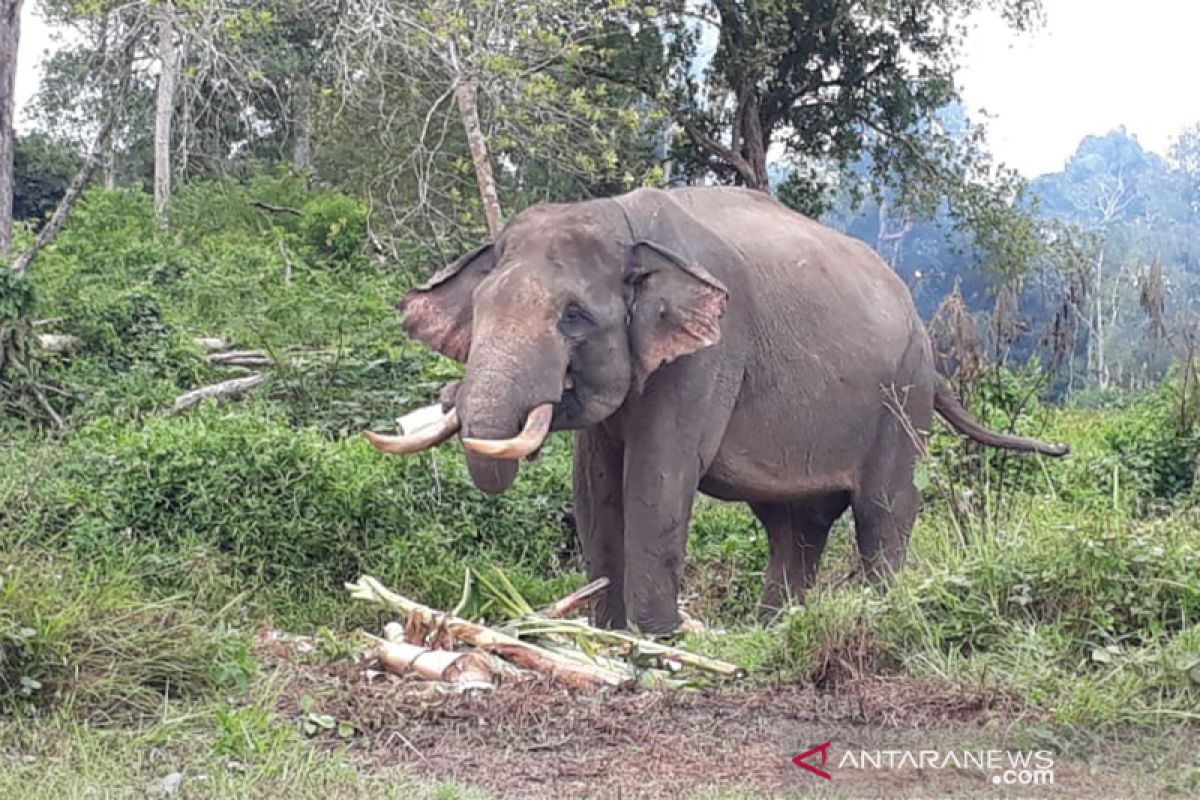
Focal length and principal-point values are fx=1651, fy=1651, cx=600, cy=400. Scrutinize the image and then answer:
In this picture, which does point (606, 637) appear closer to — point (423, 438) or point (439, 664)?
point (439, 664)

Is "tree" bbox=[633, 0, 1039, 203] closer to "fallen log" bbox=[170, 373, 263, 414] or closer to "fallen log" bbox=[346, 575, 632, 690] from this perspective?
"fallen log" bbox=[170, 373, 263, 414]

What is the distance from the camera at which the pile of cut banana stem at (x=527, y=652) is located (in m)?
6.11

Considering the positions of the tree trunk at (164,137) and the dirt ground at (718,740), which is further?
the tree trunk at (164,137)

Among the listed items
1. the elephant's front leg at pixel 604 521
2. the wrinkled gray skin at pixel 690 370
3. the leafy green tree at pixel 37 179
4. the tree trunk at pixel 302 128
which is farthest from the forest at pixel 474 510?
the leafy green tree at pixel 37 179

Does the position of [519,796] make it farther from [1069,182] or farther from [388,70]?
[1069,182]

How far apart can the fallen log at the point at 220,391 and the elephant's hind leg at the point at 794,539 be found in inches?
169

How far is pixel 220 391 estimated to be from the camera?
38.5 feet

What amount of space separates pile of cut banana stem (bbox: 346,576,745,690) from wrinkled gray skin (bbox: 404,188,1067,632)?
23.4 inches

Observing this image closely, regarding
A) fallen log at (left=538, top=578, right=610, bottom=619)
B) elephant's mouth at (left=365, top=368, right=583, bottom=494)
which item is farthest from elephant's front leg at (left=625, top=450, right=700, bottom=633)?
elephant's mouth at (left=365, top=368, right=583, bottom=494)

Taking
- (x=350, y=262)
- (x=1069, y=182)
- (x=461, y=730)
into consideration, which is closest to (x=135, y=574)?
(x=461, y=730)

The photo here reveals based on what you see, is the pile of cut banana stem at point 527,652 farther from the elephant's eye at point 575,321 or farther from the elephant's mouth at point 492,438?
the elephant's eye at point 575,321

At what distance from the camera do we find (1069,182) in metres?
51.1

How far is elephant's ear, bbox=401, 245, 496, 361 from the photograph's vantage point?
7.76m

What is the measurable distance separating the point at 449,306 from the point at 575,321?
0.88 meters
